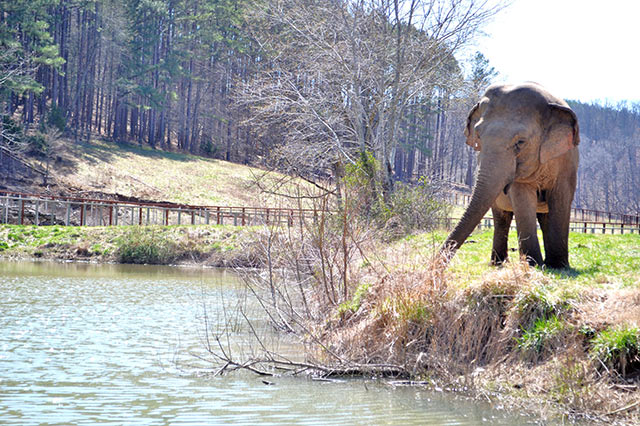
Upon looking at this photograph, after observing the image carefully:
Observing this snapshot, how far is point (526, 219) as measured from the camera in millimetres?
9438

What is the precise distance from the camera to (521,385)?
7215mm

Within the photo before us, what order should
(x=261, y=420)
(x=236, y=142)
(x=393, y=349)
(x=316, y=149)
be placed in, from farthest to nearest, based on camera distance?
(x=236, y=142), (x=316, y=149), (x=393, y=349), (x=261, y=420)

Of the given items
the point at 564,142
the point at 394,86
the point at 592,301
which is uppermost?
the point at 394,86

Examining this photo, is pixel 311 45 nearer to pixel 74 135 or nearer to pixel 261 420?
pixel 261 420

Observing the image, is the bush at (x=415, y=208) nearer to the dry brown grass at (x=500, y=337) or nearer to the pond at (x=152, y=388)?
the pond at (x=152, y=388)

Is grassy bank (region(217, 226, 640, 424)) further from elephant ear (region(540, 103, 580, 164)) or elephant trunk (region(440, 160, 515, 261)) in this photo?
elephant ear (region(540, 103, 580, 164))

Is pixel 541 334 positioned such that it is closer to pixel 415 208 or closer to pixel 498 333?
pixel 498 333

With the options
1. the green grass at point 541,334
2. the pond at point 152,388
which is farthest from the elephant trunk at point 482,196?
the pond at point 152,388

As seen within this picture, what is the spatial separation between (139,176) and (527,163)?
42.5 metres

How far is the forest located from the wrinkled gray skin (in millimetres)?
12115

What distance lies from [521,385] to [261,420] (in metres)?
2.69

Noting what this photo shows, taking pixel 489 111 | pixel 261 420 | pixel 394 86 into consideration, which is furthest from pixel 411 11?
pixel 261 420

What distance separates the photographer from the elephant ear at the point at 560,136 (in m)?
9.32

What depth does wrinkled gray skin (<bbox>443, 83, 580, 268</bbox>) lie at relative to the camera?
934 cm
